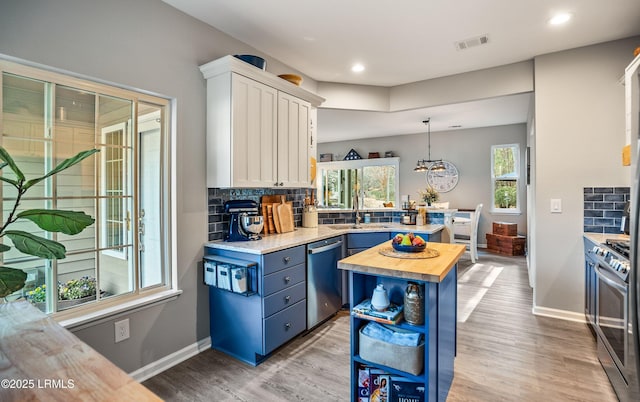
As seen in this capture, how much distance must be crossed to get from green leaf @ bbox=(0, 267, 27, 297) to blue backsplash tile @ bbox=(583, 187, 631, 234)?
412 cm

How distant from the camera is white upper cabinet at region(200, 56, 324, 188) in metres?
2.51

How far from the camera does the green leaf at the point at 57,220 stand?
983mm

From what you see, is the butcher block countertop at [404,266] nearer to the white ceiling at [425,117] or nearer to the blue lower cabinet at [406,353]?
the blue lower cabinet at [406,353]

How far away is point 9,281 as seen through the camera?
944 millimetres

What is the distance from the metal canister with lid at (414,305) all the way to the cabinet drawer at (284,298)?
107 centimetres

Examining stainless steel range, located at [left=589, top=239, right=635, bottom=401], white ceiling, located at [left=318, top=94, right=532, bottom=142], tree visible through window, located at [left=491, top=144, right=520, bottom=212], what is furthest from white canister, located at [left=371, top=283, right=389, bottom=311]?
tree visible through window, located at [left=491, top=144, right=520, bottom=212]

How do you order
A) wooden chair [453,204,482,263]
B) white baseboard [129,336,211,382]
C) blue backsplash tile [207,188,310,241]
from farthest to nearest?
wooden chair [453,204,482,263] → blue backsplash tile [207,188,310,241] → white baseboard [129,336,211,382]

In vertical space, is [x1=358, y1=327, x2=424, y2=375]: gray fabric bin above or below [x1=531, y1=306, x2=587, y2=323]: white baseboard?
above

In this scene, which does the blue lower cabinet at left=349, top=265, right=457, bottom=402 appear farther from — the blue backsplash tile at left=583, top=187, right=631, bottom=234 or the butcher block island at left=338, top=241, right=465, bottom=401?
the blue backsplash tile at left=583, top=187, right=631, bottom=234

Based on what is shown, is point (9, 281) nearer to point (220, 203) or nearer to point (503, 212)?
point (220, 203)

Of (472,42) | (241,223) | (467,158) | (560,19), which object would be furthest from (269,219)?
(467,158)

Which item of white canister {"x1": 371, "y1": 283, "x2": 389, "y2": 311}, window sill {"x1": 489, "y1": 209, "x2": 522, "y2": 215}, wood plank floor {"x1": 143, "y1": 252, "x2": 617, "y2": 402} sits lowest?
wood plank floor {"x1": 143, "y1": 252, "x2": 617, "y2": 402}

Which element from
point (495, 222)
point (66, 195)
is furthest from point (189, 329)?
point (495, 222)

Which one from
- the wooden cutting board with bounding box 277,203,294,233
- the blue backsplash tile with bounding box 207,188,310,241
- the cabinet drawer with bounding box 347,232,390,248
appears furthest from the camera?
the cabinet drawer with bounding box 347,232,390,248
